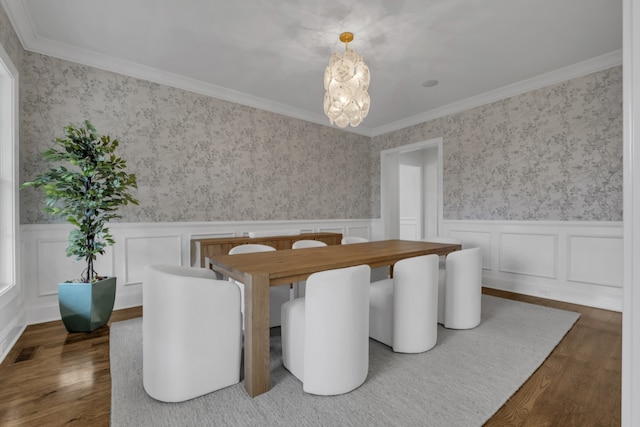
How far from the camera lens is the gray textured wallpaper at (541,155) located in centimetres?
297

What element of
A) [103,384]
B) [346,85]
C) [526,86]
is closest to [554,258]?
[526,86]

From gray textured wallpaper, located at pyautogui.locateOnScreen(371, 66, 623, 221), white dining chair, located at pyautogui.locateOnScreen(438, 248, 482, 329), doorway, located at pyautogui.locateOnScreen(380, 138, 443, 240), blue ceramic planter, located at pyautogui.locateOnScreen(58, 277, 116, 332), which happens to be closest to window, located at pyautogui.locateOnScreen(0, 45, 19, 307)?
blue ceramic planter, located at pyautogui.locateOnScreen(58, 277, 116, 332)

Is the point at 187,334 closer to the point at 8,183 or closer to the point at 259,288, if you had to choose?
the point at 259,288

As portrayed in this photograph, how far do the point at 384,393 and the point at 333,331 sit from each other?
0.46 meters

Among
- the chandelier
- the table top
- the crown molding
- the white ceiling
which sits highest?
the white ceiling

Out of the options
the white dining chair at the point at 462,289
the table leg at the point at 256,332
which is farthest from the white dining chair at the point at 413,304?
the table leg at the point at 256,332

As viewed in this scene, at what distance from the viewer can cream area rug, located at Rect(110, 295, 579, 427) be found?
134 centimetres

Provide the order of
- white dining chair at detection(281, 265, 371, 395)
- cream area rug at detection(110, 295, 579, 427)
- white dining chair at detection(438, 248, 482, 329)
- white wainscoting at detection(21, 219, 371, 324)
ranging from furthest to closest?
white wainscoting at detection(21, 219, 371, 324)
white dining chair at detection(438, 248, 482, 329)
white dining chair at detection(281, 265, 371, 395)
cream area rug at detection(110, 295, 579, 427)

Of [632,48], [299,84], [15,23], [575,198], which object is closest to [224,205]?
[299,84]

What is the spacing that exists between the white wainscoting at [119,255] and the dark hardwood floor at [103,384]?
0.41 metres

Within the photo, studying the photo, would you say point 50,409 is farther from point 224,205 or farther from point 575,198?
point 575,198

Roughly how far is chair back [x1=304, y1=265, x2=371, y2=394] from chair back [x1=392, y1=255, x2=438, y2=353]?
490 mm

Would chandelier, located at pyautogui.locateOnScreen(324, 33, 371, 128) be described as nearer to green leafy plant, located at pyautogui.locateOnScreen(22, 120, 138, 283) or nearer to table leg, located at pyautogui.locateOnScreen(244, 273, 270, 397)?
table leg, located at pyautogui.locateOnScreen(244, 273, 270, 397)

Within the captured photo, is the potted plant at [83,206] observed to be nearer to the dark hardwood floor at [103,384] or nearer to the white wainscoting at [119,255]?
the dark hardwood floor at [103,384]
